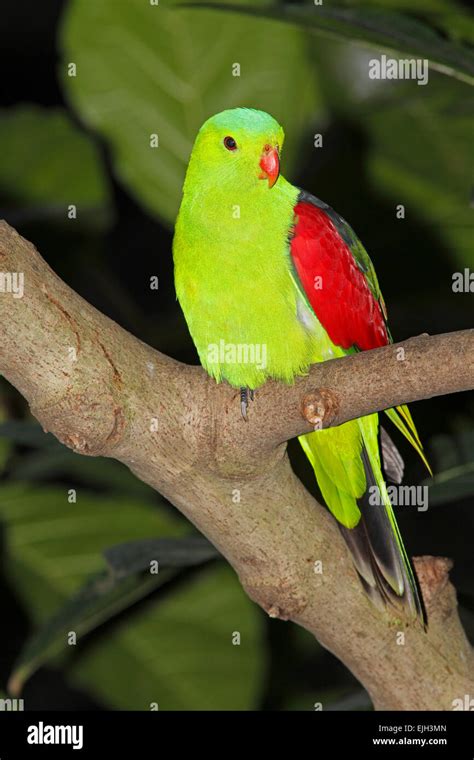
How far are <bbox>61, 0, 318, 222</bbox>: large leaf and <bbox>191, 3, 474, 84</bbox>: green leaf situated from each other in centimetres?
77

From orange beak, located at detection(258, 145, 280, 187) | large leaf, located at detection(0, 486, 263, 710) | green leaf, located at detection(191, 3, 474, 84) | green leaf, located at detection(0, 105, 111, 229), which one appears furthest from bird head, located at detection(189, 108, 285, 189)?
large leaf, located at detection(0, 486, 263, 710)

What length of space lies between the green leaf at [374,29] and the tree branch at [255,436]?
67 centimetres

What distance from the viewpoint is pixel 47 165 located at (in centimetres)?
265

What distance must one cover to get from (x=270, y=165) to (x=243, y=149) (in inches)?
2.8

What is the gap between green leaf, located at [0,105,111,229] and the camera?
261 centimetres

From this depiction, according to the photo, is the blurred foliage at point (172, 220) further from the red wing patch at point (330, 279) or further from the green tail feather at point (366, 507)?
the red wing patch at point (330, 279)

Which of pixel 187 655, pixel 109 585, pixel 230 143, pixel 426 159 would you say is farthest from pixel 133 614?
pixel 426 159

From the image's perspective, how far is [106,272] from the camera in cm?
280

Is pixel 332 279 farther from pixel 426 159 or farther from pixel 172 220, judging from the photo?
pixel 426 159

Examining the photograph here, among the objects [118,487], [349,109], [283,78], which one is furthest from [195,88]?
[118,487]

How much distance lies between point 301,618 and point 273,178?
31.1 inches

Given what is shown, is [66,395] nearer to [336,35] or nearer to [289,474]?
[289,474]

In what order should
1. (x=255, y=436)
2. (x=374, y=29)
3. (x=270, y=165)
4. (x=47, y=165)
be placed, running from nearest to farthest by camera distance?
(x=255, y=436)
(x=374, y=29)
(x=270, y=165)
(x=47, y=165)

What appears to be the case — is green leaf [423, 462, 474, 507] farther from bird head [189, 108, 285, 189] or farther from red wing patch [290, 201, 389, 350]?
bird head [189, 108, 285, 189]
